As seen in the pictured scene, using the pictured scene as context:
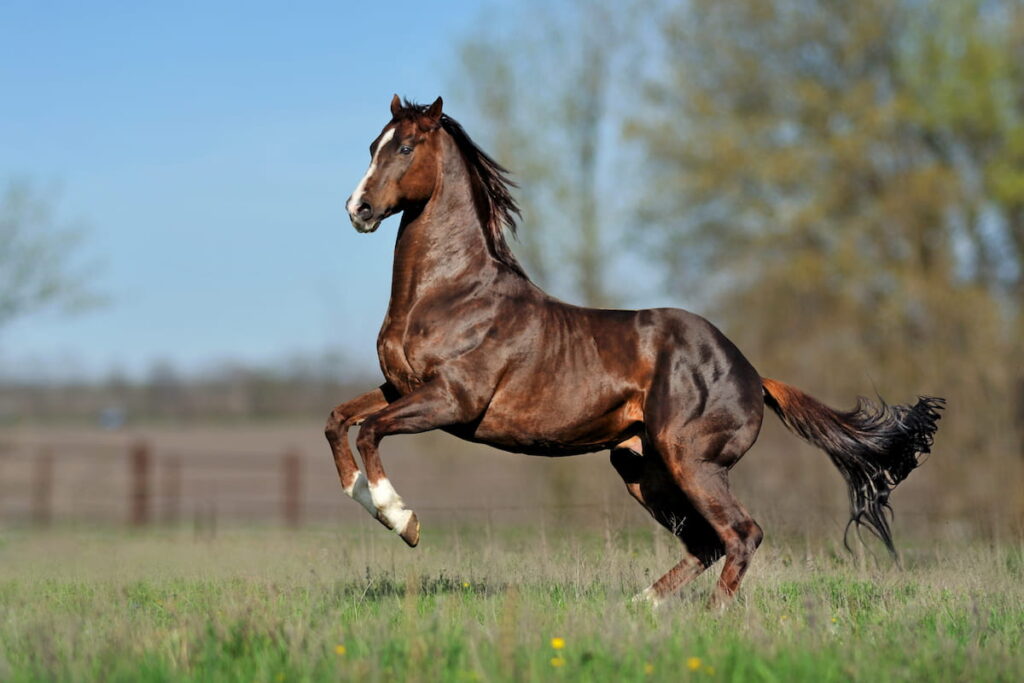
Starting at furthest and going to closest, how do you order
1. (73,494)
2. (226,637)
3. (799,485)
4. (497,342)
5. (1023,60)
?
1. (73,494)
2. (1023,60)
3. (799,485)
4. (497,342)
5. (226,637)

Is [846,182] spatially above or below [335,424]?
above

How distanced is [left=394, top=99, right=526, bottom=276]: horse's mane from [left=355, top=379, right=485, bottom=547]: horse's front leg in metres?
1.04

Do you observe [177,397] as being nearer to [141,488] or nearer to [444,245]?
[141,488]

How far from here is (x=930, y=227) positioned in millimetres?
20281

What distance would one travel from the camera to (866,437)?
23.0ft

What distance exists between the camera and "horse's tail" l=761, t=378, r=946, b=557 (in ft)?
22.8

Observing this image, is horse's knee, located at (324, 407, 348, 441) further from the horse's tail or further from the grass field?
the horse's tail

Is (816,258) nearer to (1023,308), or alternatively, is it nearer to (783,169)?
(783,169)

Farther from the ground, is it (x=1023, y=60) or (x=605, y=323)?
(x=1023, y=60)

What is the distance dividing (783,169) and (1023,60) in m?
4.62

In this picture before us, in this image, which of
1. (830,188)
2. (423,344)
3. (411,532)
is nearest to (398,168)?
(423,344)

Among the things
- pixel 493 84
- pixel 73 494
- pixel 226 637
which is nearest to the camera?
pixel 226 637

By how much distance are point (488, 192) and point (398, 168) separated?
692 millimetres

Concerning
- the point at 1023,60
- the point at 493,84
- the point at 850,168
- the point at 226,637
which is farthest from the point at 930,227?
the point at 226,637
